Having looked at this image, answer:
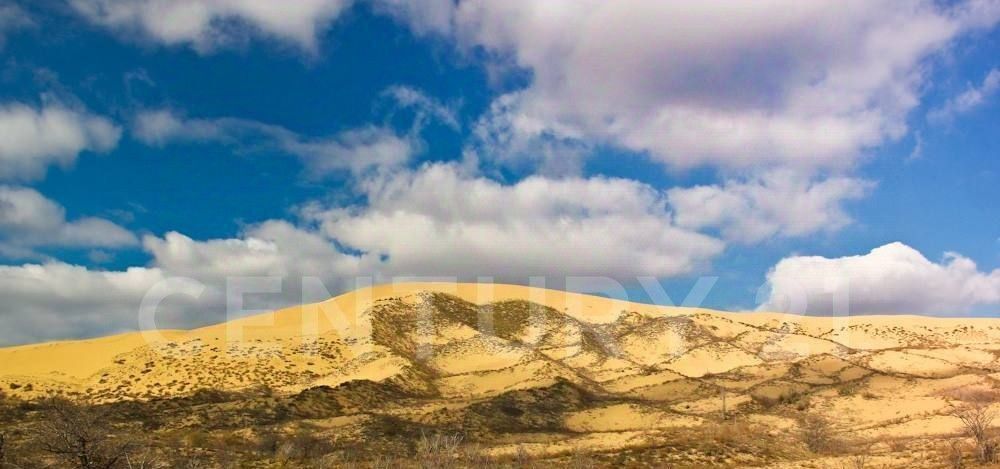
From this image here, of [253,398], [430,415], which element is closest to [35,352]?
[253,398]

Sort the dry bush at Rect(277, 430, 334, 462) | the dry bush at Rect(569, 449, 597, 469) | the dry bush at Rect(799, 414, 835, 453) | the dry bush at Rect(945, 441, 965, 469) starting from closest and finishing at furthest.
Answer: the dry bush at Rect(945, 441, 965, 469) < the dry bush at Rect(569, 449, 597, 469) < the dry bush at Rect(277, 430, 334, 462) < the dry bush at Rect(799, 414, 835, 453)

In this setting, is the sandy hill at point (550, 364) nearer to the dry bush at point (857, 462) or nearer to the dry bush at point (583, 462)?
the dry bush at point (583, 462)

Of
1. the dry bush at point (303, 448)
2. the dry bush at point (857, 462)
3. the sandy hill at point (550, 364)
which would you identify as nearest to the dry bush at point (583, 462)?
the sandy hill at point (550, 364)

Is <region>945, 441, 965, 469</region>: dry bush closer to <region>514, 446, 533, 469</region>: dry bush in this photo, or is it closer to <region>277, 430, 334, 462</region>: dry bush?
<region>514, 446, 533, 469</region>: dry bush

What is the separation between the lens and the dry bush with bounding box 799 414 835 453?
37250 mm

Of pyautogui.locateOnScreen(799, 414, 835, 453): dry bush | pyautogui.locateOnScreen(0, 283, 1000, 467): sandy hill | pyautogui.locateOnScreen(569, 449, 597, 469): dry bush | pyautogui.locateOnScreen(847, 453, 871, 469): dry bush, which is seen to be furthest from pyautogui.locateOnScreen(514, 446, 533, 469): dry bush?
pyautogui.locateOnScreen(799, 414, 835, 453): dry bush

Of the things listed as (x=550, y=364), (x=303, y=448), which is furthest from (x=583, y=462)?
(x=550, y=364)

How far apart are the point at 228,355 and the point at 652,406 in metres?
34.3

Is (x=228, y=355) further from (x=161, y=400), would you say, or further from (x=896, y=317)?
(x=896, y=317)

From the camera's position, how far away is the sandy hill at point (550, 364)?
1866 inches

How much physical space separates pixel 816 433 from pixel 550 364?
2516 centimetres

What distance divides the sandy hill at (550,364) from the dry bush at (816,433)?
117 cm

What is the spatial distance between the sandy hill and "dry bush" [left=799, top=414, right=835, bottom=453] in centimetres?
117

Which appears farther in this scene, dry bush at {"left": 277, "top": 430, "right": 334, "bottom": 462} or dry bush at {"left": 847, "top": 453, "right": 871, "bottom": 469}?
dry bush at {"left": 277, "top": 430, "right": 334, "bottom": 462}
